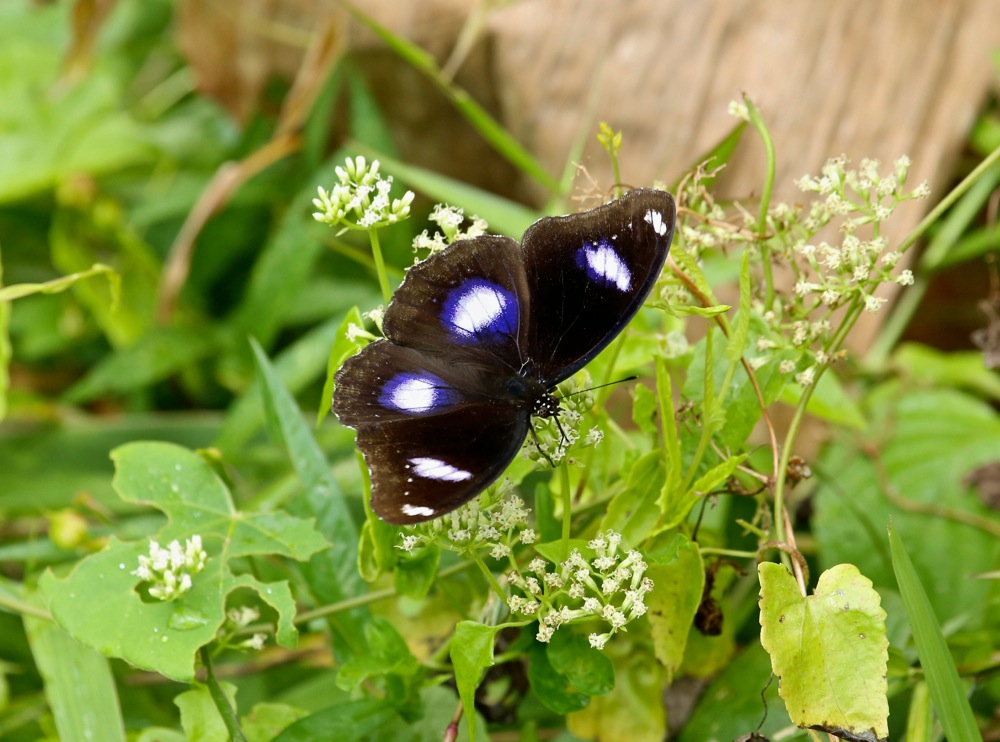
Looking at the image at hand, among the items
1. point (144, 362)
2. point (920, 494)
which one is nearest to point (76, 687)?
point (144, 362)

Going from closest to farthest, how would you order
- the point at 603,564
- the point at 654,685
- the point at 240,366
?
the point at 603,564
the point at 654,685
the point at 240,366

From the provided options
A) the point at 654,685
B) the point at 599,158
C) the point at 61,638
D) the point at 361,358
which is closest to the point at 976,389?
the point at 599,158

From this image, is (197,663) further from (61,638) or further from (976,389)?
(976,389)

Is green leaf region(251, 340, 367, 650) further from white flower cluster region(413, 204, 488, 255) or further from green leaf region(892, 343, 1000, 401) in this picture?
green leaf region(892, 343, 1000, 401)

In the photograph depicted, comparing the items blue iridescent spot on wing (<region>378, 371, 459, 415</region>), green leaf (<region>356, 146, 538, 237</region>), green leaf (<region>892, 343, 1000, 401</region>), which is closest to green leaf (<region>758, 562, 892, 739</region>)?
blue iridescent spot on wing (<region>378, 371, 459, 415</region>)

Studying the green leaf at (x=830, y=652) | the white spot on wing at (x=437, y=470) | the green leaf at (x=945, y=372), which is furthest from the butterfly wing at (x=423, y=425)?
the green leaf at (x=945, y=372)

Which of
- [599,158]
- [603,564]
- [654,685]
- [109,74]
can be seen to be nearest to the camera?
[603,564]

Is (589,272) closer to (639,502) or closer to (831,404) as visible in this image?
(639,502)
